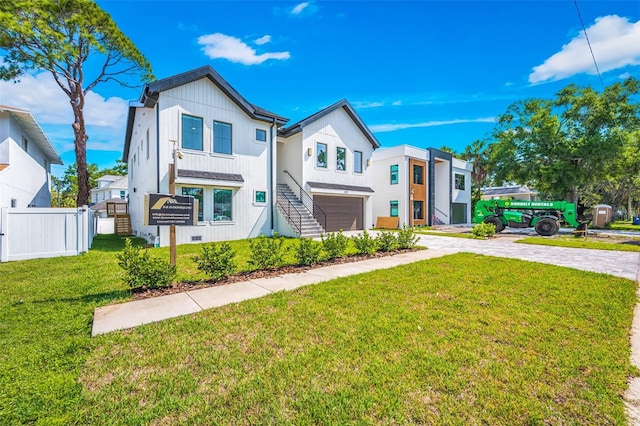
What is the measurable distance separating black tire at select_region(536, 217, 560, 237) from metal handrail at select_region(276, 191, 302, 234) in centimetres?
1312

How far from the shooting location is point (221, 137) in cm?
1292

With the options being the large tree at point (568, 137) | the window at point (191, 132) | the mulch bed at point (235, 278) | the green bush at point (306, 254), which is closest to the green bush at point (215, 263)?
the mulch bed at point (235, 278)

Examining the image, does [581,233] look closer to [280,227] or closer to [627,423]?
[280,227]

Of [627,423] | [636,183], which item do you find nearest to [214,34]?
[627,423]

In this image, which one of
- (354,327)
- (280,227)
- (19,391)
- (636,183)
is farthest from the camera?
(636,183)

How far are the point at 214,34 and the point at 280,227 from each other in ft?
29.5

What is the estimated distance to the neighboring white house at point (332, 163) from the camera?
16019 millimetres

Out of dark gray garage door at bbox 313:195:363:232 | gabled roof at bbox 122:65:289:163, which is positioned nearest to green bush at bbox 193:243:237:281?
gabled roof at bbox 122:65:289:163

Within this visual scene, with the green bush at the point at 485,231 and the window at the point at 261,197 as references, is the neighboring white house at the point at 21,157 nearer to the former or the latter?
the window at the point at 261,197

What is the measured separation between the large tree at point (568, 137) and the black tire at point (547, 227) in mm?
8386

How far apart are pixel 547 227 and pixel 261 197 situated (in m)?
15.3

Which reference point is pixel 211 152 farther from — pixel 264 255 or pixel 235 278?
pixel 235 278

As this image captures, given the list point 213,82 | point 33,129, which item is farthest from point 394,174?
point 33,129

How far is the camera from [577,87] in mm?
21844
